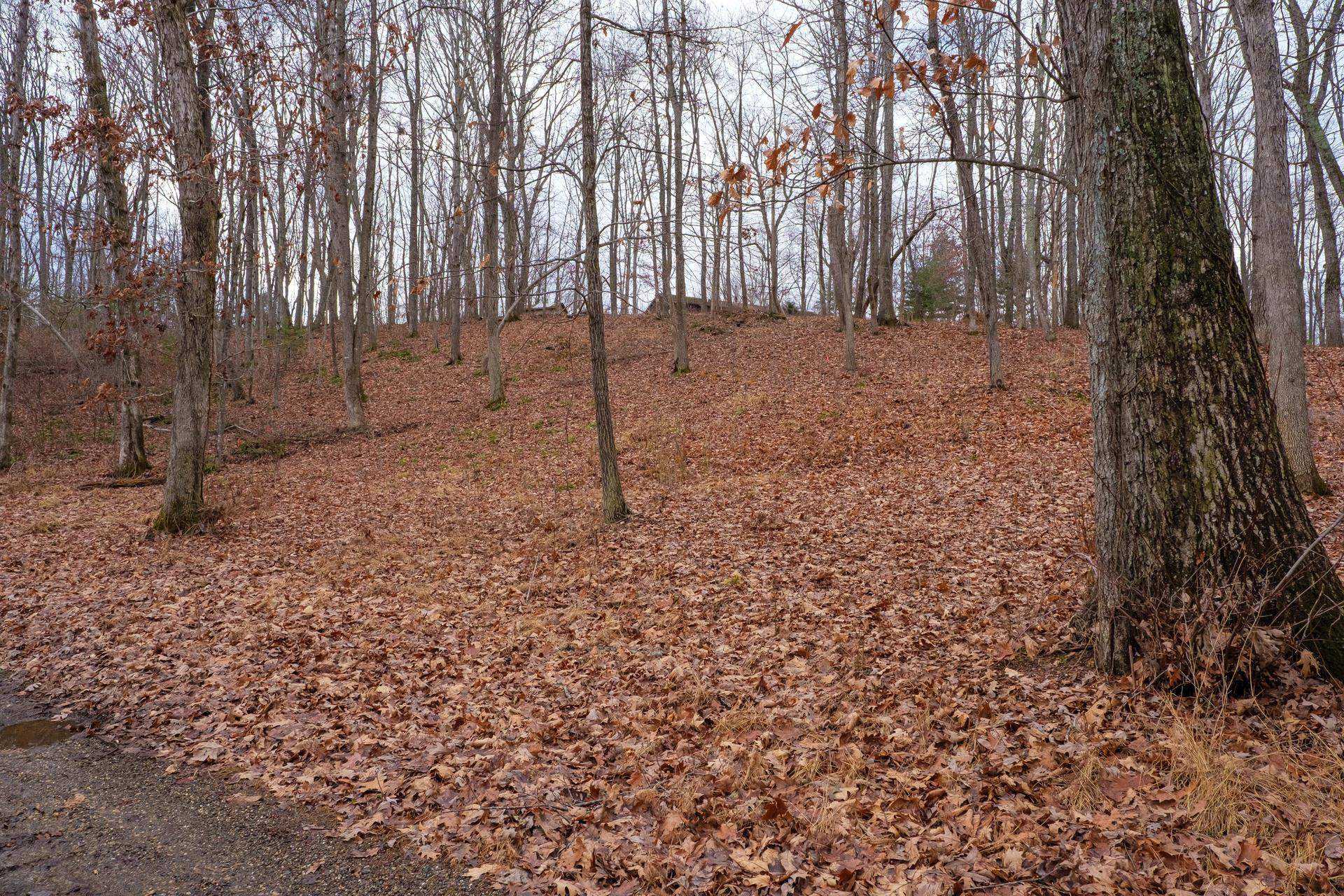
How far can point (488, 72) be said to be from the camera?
803 inches

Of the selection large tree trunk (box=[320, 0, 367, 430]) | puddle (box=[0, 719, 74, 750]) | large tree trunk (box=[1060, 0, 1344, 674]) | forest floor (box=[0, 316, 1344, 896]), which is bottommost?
puddle (box=[0, 719, 74, 750])

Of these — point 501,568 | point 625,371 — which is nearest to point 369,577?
point 501,568

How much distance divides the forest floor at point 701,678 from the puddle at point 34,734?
0.91 feet

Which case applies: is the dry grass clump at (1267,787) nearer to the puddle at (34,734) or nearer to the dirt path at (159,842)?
the dirt path at (159,842)

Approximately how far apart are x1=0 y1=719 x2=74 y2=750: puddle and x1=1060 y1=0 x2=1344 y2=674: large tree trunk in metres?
7.33

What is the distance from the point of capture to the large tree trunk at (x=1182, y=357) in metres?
4.20

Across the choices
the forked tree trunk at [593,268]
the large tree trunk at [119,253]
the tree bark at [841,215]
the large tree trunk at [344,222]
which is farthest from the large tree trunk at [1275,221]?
the large tree trunk at [344,222]

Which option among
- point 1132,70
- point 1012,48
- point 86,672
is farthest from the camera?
point 1012,48

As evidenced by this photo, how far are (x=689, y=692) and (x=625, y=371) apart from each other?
18.7 metres

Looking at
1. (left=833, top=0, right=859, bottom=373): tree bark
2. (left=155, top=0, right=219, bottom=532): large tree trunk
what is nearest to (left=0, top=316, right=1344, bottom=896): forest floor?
(left=155, top=0, right=219, bottom=532): large tree trunk

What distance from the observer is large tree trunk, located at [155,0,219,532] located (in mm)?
10070

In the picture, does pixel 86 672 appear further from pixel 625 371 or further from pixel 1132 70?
pixel 625 371

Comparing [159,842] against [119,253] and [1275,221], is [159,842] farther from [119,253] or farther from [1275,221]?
[119,253]

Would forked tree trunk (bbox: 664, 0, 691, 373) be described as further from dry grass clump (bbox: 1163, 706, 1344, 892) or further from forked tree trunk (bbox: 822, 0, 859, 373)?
A: dry grass clump (bbox: 1163, 706, 1344, 892)
